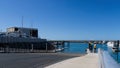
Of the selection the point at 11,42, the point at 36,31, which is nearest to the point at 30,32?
the point at 36,31

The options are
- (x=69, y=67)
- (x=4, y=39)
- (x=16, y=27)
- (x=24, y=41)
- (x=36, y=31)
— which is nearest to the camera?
(x=69, y=67)

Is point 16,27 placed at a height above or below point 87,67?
above

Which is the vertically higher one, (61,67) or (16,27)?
(16,27)

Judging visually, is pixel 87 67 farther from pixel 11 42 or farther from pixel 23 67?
pixel 11 42

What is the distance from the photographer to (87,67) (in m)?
14.7

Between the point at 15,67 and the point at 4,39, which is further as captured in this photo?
the point at 4,39

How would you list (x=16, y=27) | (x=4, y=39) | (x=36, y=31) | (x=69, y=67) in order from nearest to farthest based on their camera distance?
(x=69, y=67)
(x=4, y=39)
(x=16, y=27)
(x=36, y=31)

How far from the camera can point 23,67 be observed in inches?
583

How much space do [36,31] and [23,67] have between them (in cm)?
10211

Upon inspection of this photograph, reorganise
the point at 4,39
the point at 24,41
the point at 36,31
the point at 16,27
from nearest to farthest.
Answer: the point at 4,39
the point at 24,41
the point at 16,27
the point at 36,31

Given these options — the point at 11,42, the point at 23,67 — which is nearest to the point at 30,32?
the point at 11,42

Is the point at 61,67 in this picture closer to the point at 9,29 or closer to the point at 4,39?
the point at 4,39

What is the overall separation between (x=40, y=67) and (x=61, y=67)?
1513mm

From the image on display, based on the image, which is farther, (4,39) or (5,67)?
(4,39)
